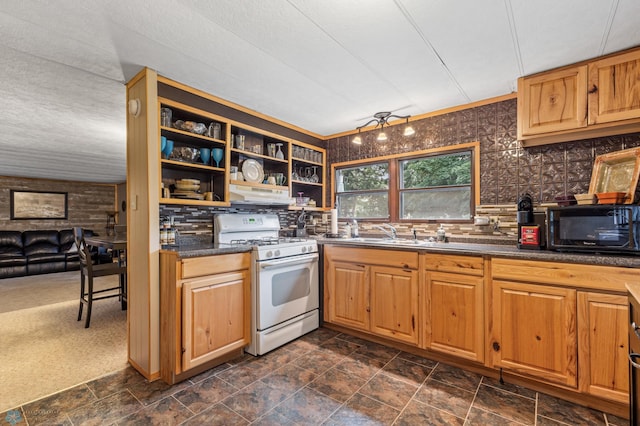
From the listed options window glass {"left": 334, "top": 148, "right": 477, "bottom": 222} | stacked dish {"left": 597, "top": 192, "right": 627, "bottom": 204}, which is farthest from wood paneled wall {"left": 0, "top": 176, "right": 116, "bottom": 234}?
stacked dish {"left": 597, "top": 192, "right": 627, "bottom": 204}

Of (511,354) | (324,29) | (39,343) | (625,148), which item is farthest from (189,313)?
(625,148)

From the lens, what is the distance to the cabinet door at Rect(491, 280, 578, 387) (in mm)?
1849

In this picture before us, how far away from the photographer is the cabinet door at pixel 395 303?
2467 millimetres

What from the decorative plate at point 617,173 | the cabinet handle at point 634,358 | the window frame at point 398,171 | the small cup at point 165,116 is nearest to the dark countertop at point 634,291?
the cabinet handle at point 634,358

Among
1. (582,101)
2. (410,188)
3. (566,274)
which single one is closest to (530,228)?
(566,274)

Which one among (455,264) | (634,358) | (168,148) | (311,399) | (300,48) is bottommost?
(311,399)

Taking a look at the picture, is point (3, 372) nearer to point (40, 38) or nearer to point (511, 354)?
point (40, 38)

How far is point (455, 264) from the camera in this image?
2264 millimetres

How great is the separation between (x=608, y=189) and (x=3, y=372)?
4597 mm

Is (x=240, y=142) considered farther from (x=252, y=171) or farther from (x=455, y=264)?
(x=455, y=264)

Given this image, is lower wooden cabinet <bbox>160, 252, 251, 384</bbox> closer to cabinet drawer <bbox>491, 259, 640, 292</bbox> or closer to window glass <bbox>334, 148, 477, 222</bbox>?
window glass <bbox>334, 148, 477, 222</bbox>

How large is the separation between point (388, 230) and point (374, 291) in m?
0.91

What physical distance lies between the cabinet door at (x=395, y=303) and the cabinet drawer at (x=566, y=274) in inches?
25.5

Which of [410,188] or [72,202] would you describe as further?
[72,202]
